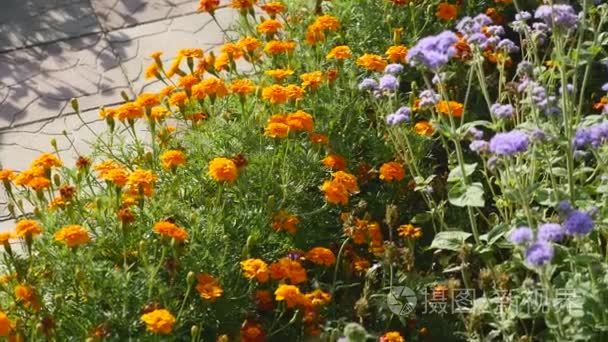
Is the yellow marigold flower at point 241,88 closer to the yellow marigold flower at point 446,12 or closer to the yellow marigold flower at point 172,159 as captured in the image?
the yellow marigold flower at point 172,159

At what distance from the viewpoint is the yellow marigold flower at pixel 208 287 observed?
2.85 metres

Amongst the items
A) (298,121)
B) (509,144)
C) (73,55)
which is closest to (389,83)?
(298,121)

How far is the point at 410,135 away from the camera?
12.2 ft

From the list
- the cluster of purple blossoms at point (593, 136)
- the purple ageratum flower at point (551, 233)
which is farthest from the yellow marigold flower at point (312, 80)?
the purple ageratum flower at point (551, 233)

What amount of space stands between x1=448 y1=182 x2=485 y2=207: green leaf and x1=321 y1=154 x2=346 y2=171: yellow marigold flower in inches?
23.7

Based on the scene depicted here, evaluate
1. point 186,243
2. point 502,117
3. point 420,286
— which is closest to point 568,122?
point 502,117

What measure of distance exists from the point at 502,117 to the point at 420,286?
0.67 m

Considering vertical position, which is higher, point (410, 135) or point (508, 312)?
point (410, 135)

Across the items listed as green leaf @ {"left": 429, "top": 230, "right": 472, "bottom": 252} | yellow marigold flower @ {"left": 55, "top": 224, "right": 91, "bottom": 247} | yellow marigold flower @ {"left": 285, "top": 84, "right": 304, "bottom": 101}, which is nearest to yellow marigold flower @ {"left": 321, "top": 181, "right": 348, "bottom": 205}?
green leaf @ {"left": 429, "top": 230, "right": 472, "bottom": 252}

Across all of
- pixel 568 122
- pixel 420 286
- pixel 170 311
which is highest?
pixel 568 122

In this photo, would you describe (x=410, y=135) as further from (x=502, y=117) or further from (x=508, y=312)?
(x=508, y=312)

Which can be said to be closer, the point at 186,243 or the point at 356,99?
the point at 186,243

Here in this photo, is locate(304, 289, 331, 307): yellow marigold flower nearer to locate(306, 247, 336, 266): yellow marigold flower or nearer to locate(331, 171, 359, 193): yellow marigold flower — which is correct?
locate(306, 247, 336, 266): yellow marigold flower

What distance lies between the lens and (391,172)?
3.46 metres
